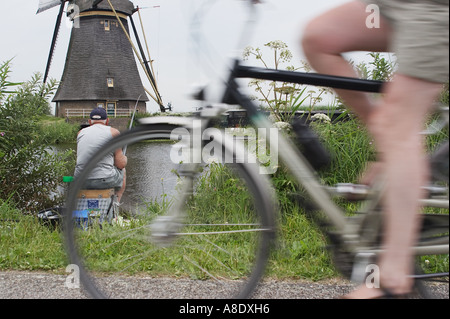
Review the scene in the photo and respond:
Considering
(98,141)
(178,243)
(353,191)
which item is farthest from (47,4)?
(353,191)

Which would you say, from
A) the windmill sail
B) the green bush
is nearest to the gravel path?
the green bush

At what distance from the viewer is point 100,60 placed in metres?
28.4

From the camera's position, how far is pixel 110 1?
2781cm

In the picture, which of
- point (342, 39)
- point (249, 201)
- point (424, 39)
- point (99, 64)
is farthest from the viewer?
point (99, 64)

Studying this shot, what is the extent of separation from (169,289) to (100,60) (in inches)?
1105

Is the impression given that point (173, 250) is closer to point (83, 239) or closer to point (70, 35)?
point (83, 239)

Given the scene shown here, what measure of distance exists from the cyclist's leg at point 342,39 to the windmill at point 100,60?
81.5 ft

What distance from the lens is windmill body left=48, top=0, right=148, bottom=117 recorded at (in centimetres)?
2783

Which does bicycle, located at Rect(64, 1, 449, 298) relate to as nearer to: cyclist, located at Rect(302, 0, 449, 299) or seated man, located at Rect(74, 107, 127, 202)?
cyclist, located at Rect(302, 0, 449, 299)

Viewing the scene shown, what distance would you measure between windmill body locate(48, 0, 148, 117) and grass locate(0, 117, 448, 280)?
25119 millimetres

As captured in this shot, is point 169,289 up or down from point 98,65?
down

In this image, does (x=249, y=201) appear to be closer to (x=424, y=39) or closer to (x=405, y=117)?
(x=405, y=117)

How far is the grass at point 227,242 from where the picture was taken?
1.97m
